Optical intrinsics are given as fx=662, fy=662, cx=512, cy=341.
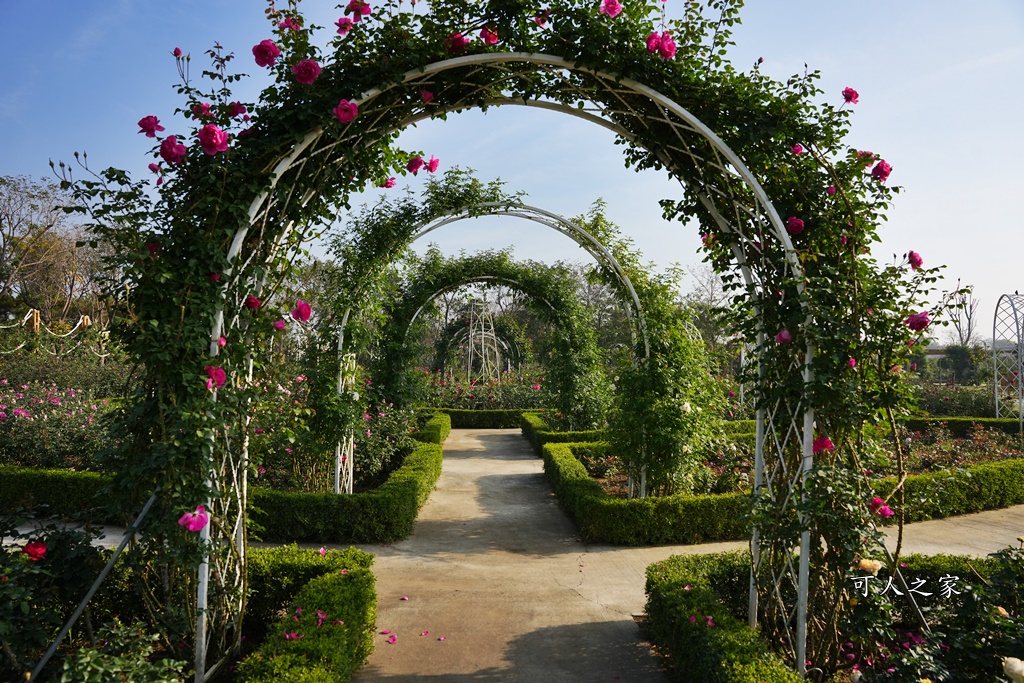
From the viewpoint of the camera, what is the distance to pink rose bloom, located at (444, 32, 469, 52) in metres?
3.38

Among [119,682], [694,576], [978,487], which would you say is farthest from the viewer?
[978,487]

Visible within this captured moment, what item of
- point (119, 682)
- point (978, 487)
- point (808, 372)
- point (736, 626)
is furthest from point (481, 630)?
point (978, 487)

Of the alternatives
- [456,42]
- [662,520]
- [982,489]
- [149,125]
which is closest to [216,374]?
[149,125]

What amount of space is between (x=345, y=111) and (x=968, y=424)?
1290cm

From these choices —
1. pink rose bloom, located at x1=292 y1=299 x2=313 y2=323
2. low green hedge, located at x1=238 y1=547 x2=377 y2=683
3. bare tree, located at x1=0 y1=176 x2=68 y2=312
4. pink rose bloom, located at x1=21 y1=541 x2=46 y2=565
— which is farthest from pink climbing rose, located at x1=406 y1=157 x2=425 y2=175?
bare tree, located at x1=0 y1=176 x2=68 y2=312

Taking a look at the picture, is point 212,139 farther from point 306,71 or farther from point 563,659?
point 563,659

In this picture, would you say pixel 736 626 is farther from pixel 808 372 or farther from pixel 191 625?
pixel 191 625

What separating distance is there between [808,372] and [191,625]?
3122mm

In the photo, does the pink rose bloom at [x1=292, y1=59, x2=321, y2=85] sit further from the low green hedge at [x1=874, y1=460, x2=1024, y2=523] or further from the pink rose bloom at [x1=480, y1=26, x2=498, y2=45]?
the low green hedge at [x1=874, y1=460, x2=1024, y2=523]

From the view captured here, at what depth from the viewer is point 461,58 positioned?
3.32 metres

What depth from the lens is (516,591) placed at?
4.83m

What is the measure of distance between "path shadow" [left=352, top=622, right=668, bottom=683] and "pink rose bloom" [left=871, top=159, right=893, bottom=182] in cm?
275

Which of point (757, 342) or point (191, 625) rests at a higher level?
point (757, 342)

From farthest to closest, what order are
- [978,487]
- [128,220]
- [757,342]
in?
[978,487] → [757,342] → [128,220]
